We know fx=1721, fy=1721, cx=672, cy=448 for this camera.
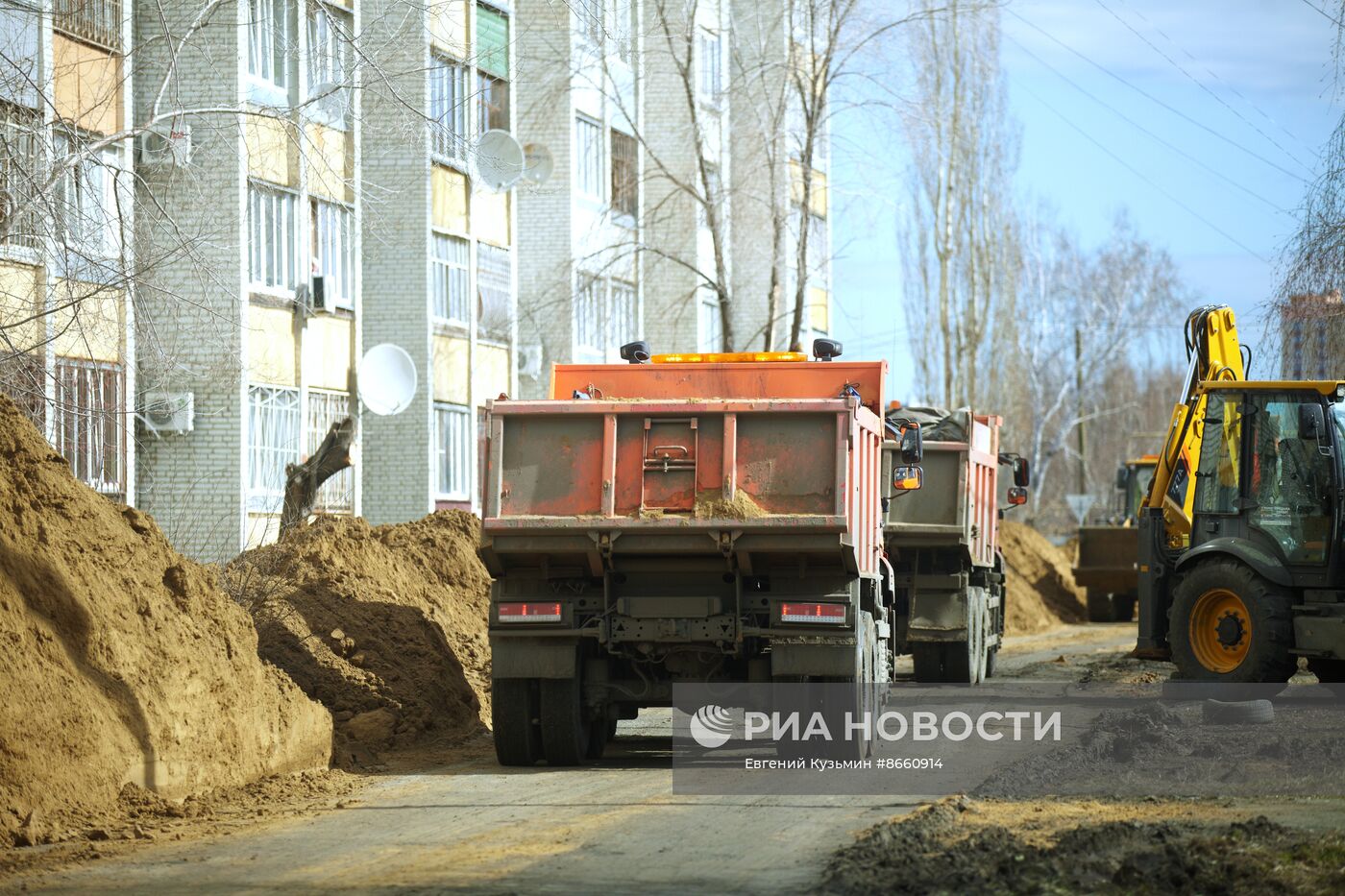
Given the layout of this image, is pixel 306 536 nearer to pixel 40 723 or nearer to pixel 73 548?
pixel 73 548

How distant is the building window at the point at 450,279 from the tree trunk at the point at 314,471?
34.2 ft

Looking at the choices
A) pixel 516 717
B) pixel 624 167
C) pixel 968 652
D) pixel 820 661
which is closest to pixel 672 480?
pixel 820 661

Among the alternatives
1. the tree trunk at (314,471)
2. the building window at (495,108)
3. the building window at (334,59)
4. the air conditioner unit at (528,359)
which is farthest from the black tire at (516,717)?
the air conditioner unit at (528,359)

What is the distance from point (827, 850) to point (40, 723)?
4.37m

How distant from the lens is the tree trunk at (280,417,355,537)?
18.2 meters

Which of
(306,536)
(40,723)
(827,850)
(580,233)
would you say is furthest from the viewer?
(580,233)

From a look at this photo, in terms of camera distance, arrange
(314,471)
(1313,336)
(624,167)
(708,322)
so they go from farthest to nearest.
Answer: (708,322), (624,167), (314,471), (1313,336)

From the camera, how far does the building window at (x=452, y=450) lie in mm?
29750

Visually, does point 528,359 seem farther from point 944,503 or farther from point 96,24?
point 944,503

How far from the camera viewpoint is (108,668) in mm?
10164

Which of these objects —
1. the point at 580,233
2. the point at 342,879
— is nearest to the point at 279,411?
the point at 580,233

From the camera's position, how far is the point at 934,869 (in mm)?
7754

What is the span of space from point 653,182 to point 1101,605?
47.5 ft

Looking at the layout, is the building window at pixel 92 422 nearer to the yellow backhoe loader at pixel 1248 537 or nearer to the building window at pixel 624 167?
the yellow backhoe loader at pixel 1248 537
